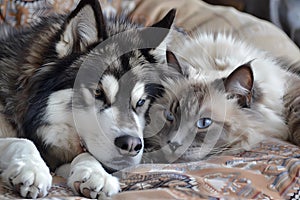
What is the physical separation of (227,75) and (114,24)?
379mm

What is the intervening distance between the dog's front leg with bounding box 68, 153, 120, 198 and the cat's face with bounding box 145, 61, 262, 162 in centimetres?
27

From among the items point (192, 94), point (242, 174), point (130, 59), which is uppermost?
point (130, 59)

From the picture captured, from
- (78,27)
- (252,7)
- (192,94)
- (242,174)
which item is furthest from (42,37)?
(252,7)

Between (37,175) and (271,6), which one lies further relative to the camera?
(271,6)

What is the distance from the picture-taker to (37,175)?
1.27 metres

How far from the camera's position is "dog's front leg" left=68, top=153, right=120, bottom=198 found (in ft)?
4.25

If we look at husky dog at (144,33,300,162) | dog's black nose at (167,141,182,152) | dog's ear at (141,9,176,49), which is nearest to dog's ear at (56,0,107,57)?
dog's ear at (141,9,176,49)

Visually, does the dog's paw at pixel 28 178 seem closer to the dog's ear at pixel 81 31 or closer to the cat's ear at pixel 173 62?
the dog's ear at pixel 81 31

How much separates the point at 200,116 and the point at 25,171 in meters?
0.55

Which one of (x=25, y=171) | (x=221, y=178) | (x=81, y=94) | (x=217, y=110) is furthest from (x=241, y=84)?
(x=25, y=171)

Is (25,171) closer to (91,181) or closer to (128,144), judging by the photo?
(91,181)

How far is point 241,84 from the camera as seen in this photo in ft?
5.28

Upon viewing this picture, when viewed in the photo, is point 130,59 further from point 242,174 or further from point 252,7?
point 252,7

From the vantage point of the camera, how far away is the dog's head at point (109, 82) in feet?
4.78
